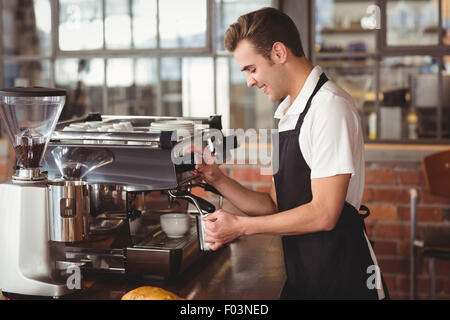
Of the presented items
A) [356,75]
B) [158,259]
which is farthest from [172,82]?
[356,75]

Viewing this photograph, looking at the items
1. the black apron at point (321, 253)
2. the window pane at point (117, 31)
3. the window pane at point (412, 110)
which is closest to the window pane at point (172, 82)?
the window pane at point (117, 31)

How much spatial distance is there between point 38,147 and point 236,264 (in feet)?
2.25

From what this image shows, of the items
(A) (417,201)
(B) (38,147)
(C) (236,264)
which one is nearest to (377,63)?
(A) (417,201)

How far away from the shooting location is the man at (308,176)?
170cm

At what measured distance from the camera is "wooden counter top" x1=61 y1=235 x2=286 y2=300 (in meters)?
1.63

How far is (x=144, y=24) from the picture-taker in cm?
366

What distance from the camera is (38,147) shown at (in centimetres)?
166

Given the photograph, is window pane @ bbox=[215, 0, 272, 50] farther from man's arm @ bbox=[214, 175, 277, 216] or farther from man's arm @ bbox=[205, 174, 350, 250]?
man's arm @ bbox=[205, 174, 350, 250]

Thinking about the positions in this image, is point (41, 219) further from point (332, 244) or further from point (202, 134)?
point (332, 244)

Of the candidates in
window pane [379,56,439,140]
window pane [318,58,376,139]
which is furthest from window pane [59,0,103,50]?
window pane [318,58,376,139]

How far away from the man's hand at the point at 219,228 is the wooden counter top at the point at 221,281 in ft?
0.39

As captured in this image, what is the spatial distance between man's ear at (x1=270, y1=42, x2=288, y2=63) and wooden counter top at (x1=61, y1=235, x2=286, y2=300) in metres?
0.62

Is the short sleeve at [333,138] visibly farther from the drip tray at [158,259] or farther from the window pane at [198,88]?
the window pane at [198,88]

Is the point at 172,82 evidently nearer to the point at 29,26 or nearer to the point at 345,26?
the point at 29,26
